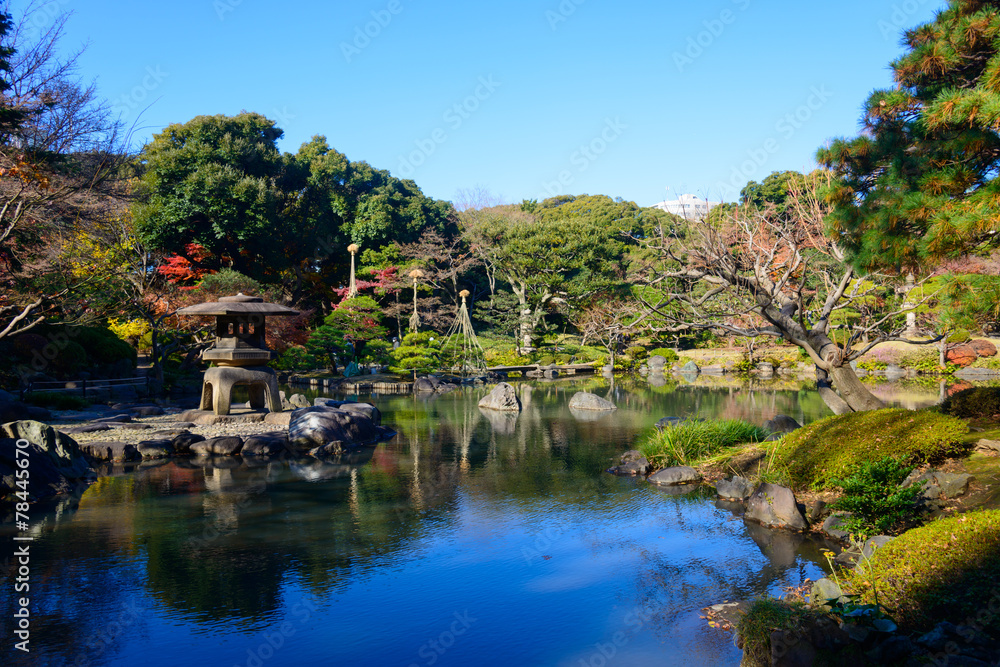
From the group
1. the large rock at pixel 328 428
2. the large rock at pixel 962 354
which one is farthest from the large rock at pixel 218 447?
the large rock at pixel 962 354

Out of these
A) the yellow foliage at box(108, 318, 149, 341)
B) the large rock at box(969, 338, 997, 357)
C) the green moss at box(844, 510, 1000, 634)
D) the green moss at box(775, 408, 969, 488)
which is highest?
the yellow foliage at box(108, 318, 149, 341)

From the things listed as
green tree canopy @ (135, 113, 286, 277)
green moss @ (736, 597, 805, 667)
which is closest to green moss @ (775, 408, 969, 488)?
green moss @ (736, 597, 805, 667)

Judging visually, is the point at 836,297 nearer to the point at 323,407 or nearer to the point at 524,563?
the point at 524,563

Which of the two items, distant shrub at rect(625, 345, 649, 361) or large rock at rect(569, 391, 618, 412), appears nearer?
large rock at rect(569, 391, 618, 412)

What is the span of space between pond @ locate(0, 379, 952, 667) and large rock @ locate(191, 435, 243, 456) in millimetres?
743

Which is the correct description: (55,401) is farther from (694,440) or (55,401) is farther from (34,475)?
(694,440)

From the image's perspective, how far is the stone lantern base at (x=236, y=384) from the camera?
13234mm

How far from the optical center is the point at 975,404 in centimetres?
812

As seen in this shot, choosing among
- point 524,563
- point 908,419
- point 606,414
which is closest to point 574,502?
point 524,563

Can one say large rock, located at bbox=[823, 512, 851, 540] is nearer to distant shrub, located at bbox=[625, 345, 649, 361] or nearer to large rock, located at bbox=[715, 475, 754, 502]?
large rock, located at bbox=[715, 475, 754, 502]

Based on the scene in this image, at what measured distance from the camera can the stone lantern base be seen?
13.2 metres

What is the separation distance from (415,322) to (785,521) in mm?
21706

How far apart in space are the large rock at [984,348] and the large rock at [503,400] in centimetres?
1864

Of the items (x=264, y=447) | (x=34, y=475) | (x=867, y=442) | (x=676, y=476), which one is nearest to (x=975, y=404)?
(x=867, y=442)
